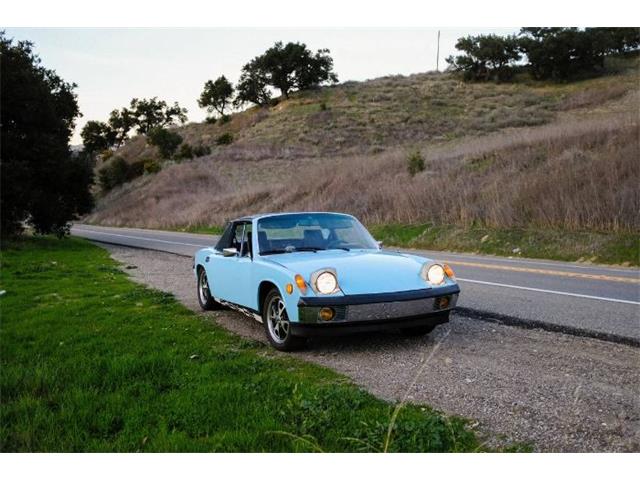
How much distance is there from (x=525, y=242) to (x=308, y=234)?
11.5 m

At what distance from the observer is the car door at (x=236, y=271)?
269 inches

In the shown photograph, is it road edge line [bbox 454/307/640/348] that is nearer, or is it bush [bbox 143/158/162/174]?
road edge line [bbox 454/307/640/348]

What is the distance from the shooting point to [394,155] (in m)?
32.1

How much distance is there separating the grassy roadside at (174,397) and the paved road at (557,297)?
3307mm

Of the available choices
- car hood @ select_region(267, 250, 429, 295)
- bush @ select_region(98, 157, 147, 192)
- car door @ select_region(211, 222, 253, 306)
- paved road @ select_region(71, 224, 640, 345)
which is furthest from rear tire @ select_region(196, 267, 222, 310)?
bush @ select_region(98, 157, 147, 192)

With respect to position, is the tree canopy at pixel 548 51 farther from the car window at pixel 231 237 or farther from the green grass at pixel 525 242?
the car window at pixel 231 237

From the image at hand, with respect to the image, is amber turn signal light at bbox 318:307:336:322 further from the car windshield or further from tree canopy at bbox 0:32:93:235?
tree canopy at bbox 0:32:93:235

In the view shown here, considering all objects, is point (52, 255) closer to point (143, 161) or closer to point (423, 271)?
point (423, 271)

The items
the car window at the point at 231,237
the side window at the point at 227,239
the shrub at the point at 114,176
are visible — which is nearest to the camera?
the car window at the point at 231,237

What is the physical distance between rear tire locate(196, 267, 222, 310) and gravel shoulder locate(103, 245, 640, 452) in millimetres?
1057

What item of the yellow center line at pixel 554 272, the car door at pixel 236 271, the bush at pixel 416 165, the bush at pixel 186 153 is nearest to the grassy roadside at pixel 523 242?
the yellow center line at pixel 554 272

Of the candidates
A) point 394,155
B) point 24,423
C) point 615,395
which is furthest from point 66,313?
point 394,155

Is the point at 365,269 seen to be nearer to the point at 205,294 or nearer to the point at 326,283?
the point at 326,283

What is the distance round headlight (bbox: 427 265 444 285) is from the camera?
6.07m
